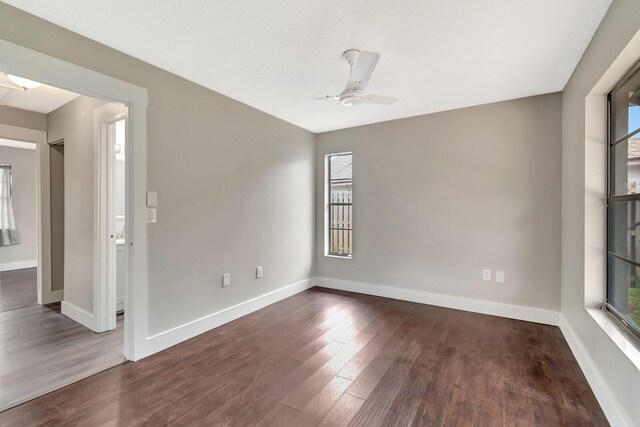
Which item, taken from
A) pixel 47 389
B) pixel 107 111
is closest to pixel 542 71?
pixel 107 111

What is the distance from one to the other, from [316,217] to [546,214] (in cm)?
294

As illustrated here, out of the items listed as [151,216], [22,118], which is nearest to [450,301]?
[151,216]

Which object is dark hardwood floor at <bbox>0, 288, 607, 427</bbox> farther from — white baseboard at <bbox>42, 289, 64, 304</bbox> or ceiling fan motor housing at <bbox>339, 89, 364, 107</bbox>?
white baseboard at <bbox>42, 289, 64, 304</bbox>

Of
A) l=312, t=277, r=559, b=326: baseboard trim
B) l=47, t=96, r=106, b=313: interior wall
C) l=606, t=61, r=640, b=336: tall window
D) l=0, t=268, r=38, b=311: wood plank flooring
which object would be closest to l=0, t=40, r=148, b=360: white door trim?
l=47, t=96, r=106, b=313: interior wall

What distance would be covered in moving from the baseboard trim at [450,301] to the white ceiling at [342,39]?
91.6 inches

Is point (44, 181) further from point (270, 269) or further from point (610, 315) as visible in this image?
point (610, 315)

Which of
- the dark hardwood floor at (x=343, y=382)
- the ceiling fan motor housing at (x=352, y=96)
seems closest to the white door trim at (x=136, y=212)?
the dark hardwood floor at (x=343, y=382)

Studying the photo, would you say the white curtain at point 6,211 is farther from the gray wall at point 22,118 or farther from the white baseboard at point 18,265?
the gray wall at point 22,118

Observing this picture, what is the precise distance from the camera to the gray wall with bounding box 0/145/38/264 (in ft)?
18.7

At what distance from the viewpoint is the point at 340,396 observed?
187cm

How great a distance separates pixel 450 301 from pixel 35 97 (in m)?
5.32

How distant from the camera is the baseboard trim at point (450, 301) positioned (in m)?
3.05

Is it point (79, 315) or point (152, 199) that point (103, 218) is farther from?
point (79, 315)

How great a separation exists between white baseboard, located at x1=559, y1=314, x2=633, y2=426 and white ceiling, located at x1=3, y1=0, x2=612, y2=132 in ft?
7.45
